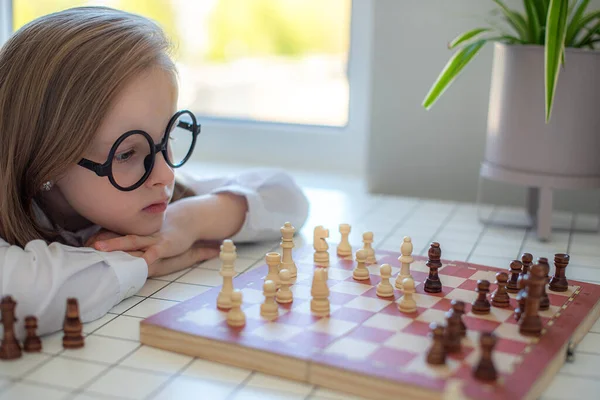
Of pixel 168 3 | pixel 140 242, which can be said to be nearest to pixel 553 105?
pixel 140 242

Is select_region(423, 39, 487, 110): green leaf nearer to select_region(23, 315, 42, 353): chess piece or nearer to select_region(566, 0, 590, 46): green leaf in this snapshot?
select_region(566, 0, 590, 46): green leaf

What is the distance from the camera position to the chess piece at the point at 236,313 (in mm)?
1007

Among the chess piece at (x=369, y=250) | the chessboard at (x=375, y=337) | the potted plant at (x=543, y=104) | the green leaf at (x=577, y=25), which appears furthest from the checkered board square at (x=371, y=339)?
the green leaf at (x=577, y=25)

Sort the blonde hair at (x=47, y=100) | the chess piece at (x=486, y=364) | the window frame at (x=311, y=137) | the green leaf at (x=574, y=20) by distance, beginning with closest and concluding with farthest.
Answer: the chess piece at (x=486, y=364)
the blonde hair at (x=47, y=100)
the green leaf at (x=574, y=20)
the window frame at (x=311, y=137)

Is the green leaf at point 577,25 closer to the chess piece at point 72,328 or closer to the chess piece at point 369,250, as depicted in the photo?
the chess piece at point 369,250

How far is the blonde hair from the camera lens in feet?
3.80

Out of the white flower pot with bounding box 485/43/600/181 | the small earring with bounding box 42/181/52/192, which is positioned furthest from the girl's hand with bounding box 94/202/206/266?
the white flower pot with bounding box 485/43/600/181

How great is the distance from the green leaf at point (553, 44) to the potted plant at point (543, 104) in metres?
0.08

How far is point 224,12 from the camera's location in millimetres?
2229

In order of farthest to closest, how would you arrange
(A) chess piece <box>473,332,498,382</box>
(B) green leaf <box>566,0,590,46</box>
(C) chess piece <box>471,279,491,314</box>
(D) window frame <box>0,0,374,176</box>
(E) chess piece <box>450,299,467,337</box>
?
1. (D) window frame <box>0,0,374,176</box>
2. (B) green leaf <box>566,0,590,46</box>
3. (C) chess piece <box>471,279,491,314</box>
4. (E) chess piece <box>450,299,467,337</box>
5. (A) chess piece <box>473,332,498,382</box>

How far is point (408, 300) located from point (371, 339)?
0.40ft

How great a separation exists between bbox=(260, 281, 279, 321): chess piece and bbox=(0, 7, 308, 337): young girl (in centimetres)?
23

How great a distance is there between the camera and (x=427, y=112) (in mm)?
1862

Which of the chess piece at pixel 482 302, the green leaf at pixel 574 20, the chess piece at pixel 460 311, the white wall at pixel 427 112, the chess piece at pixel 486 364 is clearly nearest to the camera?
the chess piece at pixel 486 364
